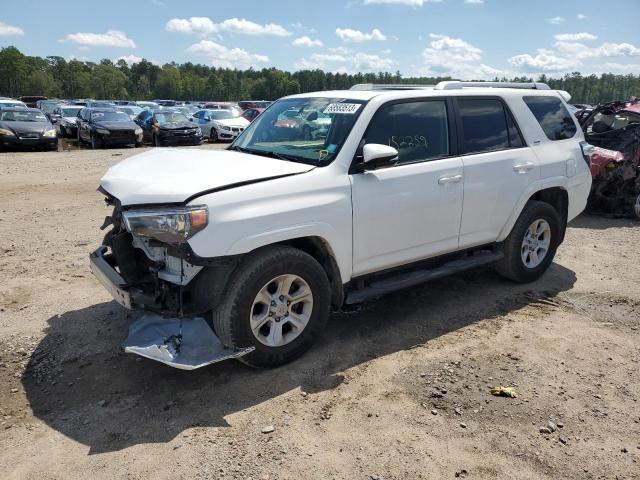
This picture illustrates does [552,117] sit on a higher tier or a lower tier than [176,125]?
higher

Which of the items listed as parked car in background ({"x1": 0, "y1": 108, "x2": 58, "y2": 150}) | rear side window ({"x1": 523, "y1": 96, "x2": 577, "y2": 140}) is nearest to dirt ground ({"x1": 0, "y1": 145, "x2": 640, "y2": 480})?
rear side window ({"x1": 523, "y1": 96, "x2": 577, "y2": 140})

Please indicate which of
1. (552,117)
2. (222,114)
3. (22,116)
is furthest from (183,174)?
(222,114)

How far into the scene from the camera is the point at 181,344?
137 inches

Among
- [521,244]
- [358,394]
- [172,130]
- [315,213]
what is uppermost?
[315,213]

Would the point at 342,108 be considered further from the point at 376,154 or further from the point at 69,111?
the point at 69,111

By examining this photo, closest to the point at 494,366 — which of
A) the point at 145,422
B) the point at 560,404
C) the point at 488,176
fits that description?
the point at 560,404

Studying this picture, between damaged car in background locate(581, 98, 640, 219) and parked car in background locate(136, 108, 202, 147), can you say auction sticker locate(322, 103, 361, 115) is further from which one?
parked car in background locate(136, 108, 202, 147)

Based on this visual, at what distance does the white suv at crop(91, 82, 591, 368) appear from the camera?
349cm

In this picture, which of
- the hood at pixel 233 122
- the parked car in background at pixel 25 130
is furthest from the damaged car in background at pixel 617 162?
the hood at pixel 233 122

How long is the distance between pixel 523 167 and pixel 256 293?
10.1 ft

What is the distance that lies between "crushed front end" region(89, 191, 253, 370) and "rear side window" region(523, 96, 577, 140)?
12.4 feet

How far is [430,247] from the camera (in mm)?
4633

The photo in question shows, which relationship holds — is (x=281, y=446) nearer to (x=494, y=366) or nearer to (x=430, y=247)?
(x=494, y=366)

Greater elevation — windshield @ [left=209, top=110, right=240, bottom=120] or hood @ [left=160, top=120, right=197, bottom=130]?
windshield @ [left=209, top=110, right=240, bottom=120]
